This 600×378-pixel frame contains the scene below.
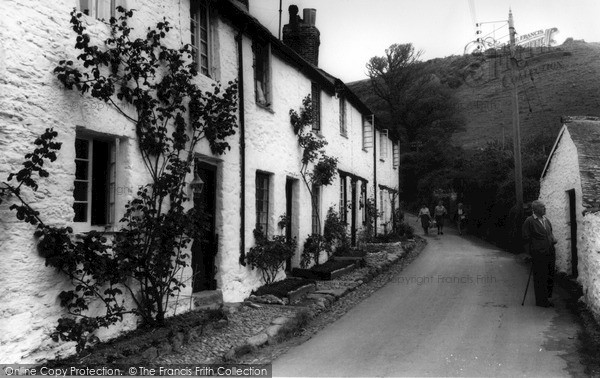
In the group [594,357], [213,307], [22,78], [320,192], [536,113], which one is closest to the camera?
[22,78]

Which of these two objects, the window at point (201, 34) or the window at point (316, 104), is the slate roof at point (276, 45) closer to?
the window at point (316, 104)

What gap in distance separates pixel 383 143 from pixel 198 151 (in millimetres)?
16598

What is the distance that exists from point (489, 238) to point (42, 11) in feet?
64.2

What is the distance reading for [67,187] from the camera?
215 inches

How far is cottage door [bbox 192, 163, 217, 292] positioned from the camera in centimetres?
823

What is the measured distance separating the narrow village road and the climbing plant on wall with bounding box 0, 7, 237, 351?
204 centimetres

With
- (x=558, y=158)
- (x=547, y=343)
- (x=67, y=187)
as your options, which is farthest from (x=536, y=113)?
(x=67, y=187)

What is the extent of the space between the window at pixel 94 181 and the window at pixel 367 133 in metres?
14.2

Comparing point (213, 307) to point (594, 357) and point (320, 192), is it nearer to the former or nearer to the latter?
point (594, 357)

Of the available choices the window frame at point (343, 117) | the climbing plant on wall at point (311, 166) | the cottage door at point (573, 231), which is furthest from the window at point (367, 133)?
the cottage door at point (573, 231)

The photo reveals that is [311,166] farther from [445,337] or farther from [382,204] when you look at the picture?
[382,204]

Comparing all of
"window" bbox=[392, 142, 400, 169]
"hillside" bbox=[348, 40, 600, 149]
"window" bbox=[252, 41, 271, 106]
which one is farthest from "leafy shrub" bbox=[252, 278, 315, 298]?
"hillside" bbox=[348, 40, 600, 149]

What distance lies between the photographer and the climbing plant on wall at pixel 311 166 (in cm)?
1247

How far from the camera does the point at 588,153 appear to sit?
31.3ft
